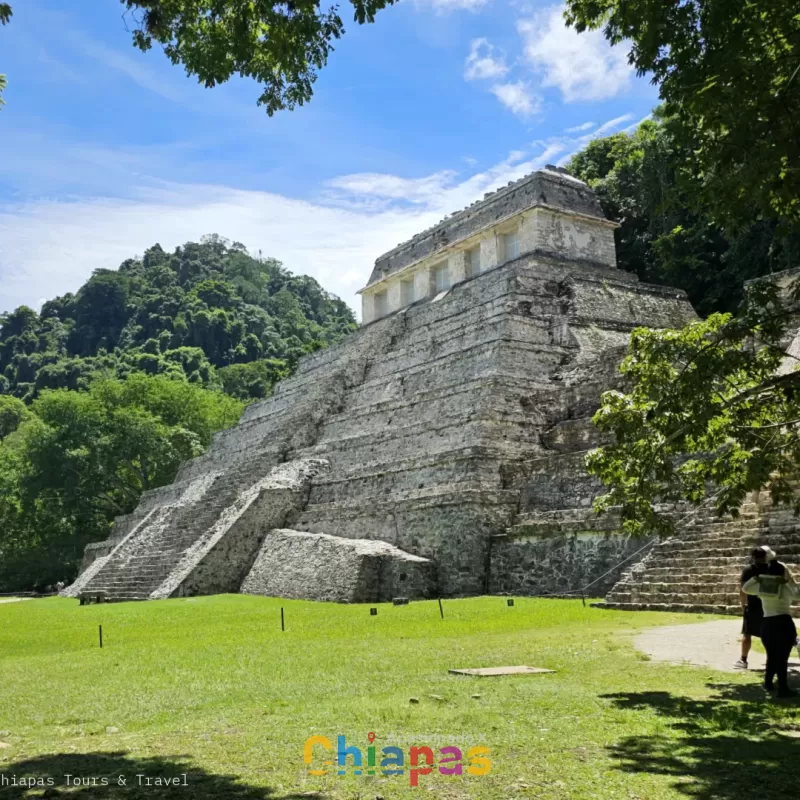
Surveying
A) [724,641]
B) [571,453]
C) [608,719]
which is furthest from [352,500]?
[608,719]

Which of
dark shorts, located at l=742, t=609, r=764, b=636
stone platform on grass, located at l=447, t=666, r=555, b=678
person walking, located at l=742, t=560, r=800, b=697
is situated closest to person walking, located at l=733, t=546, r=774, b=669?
dark shorts, located at l=742, t=609, r=764, b=636

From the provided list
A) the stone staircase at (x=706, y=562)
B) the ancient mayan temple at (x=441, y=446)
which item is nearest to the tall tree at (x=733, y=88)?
the stone staircase at (x=706, y=562)

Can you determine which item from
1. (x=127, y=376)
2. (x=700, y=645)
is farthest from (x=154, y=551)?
(x=127, y=376)

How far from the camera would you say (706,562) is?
10703 mm

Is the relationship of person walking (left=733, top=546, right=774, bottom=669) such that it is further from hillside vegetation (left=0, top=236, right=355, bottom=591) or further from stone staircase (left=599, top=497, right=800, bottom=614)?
hillside vegetation (left=0, top=236, right=355, bottom=591)

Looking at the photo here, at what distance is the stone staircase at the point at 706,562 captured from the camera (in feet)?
33.4

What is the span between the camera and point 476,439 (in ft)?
52.1

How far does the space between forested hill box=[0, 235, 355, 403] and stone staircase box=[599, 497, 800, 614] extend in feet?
161

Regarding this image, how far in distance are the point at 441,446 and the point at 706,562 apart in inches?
264

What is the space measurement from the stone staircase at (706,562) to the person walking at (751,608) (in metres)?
A: 3.18

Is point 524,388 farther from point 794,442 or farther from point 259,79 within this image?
point 259,79

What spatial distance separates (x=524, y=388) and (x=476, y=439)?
75.6 inches

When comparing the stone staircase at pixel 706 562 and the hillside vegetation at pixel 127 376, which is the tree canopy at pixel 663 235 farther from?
the hillside vegetation at pixel 127 376

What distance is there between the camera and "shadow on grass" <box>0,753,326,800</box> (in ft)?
11.7
